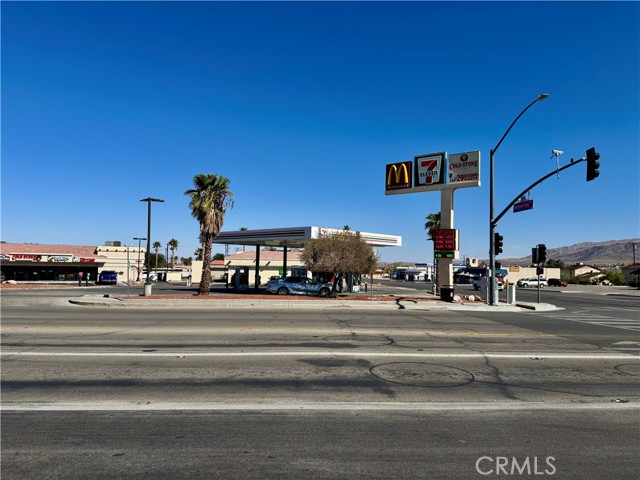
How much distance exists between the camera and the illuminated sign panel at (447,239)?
92.9ft

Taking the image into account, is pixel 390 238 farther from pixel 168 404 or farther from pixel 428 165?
pixel 168 404

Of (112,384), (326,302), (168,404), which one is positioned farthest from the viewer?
(326,302)

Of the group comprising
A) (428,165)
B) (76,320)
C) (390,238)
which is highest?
(428,165)

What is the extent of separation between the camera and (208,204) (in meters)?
28.0

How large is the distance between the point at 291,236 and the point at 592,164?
68.6ft

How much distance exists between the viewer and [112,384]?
22.9 feet

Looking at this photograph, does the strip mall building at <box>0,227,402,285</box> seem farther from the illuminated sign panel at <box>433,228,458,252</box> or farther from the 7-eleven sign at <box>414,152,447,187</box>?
the illuminated sign panel at <box>433,228,458,252</box>

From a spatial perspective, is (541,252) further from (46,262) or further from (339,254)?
(46,262)

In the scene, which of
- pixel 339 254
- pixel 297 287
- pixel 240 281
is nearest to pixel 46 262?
pixel 240 281

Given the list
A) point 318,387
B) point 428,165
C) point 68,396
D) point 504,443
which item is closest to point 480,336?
point 318,387

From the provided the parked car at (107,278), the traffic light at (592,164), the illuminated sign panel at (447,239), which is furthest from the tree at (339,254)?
the parked car at (107,278)

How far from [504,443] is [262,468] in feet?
8.81

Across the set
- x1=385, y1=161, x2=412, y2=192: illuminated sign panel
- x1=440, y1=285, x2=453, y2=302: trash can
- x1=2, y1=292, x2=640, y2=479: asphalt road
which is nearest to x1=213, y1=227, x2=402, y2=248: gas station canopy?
x1=385, y1=161, x2=412, y2=192: illuminated sign panel
